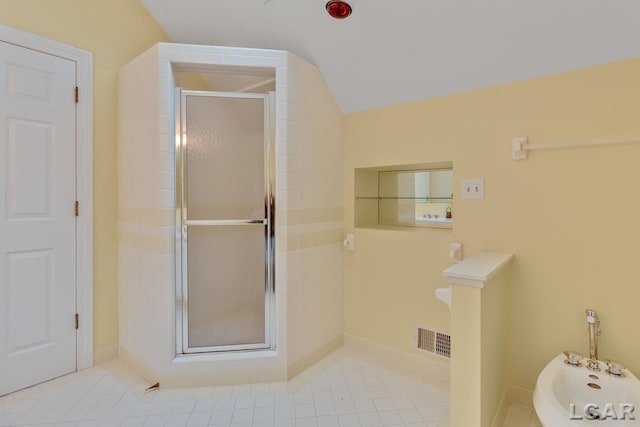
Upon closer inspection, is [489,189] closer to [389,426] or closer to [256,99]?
[389,426]

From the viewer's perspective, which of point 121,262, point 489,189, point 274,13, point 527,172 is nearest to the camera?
point 527,172

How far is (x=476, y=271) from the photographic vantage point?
1408 millimetres

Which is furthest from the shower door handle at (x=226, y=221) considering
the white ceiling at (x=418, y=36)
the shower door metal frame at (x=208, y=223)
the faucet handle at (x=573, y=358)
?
the faucet handle at (x=573, y=358)

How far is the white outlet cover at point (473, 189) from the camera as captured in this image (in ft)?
6.30

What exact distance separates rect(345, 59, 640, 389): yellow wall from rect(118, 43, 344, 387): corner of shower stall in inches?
27.2

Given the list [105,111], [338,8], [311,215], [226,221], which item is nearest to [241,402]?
[226,221]

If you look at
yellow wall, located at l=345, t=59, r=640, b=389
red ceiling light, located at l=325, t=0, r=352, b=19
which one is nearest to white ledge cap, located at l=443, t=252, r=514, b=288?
yellow wall, located at l=345, t=59, r=640, b=389

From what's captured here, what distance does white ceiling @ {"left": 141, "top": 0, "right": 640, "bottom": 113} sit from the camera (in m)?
1.51

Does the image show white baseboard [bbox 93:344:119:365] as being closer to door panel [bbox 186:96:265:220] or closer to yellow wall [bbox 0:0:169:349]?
yellow wall [bbox 0:0:169:349]

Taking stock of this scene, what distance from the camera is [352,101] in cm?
239

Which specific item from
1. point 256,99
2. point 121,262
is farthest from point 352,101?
point 121,262

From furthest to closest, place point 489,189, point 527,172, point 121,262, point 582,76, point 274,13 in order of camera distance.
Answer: point 121,262 → point 274,13 → point 489,189 → point 527,172 → point 582,76

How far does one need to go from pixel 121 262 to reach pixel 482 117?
260 centimetres

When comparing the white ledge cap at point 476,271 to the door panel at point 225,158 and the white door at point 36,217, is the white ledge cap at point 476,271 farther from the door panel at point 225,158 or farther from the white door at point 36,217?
the white door at point 36,217
